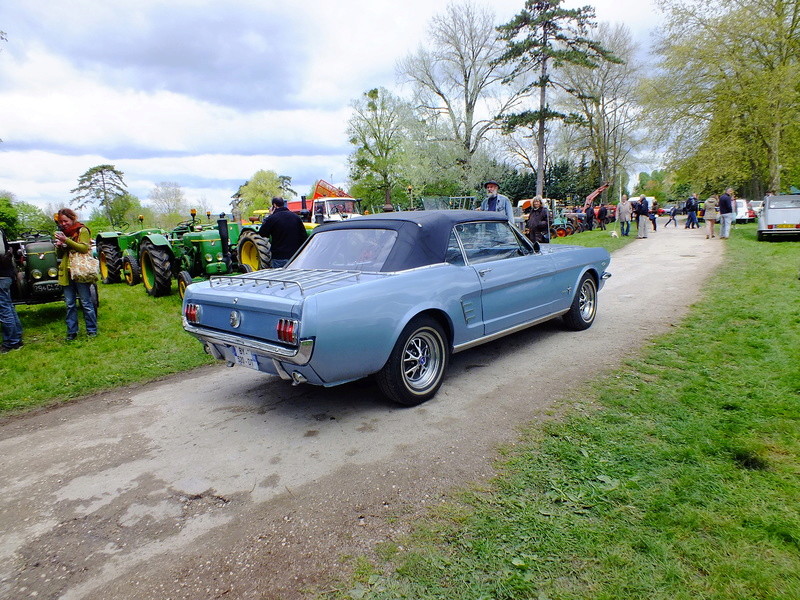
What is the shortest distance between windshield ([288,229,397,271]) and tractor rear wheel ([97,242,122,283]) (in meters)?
9.08

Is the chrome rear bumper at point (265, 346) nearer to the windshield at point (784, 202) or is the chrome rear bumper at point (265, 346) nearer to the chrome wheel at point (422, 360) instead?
the chrome wheel at point (422, 360)

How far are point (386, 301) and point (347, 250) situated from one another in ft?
3.61

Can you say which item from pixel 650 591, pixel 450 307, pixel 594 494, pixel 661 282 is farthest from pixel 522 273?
pixel 661 282

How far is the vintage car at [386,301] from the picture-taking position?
3344 millimetres

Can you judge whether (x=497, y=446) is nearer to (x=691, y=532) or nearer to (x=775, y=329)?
(x=691, y=532)

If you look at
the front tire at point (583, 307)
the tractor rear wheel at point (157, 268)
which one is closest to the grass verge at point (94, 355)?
the tractor rear wheel at point (157, 268)

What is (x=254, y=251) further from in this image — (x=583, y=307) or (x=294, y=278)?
(x=583, y=307)

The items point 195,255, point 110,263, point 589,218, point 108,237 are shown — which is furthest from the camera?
point 589,218

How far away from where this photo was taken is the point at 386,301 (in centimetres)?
359

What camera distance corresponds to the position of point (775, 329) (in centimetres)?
519

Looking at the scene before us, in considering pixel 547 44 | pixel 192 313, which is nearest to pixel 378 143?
pixel 547 44

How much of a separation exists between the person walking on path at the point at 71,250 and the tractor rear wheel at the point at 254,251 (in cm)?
293

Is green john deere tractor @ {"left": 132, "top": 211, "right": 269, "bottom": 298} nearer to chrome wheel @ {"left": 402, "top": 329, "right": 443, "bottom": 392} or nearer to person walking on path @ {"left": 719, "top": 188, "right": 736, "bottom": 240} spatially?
chrome wheel @ {"left": 402, "top": 329, "right": 443, "bottom": 392}

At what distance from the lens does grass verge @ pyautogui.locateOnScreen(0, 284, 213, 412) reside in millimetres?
4875
